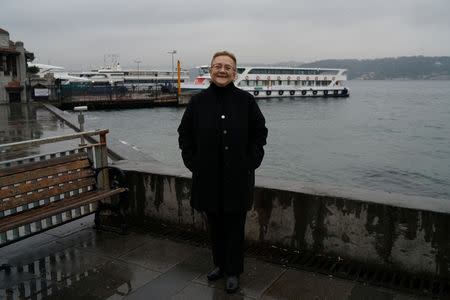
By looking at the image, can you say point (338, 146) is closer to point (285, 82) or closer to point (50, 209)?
point (50, 209)

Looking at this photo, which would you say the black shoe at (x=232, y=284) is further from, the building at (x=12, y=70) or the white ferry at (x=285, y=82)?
the white ferry at (x=285, y=82)

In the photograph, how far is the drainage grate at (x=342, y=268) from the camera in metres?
3.34

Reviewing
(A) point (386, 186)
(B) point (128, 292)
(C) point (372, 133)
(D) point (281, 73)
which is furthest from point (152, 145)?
(D) point (281, 73)

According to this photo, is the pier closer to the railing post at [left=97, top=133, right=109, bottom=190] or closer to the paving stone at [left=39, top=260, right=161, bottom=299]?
the paving stone at [left=39, top=260, right=161, bottom=299]

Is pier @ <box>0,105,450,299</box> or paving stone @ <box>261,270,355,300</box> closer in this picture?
paving stone @ <box>261,270,355,300</box>

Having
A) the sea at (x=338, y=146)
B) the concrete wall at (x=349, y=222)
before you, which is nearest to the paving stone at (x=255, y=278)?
the concrete wall at (x=349, y=222)

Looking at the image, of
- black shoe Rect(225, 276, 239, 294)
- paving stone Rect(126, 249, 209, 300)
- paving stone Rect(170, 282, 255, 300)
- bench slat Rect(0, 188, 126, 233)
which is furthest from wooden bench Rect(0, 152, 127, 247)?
black shoe Rect(225, 276, 239, 294)

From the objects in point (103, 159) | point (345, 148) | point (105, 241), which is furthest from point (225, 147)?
point (345, 148)

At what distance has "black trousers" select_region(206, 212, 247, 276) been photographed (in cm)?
337

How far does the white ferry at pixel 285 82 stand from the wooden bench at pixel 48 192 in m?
59.3

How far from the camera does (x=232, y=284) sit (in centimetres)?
334

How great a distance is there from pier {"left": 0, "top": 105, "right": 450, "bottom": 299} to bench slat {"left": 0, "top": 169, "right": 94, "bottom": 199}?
2.28 feet

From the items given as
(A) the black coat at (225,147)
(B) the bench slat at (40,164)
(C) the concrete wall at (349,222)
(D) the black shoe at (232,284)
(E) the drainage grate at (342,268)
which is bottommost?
(E) the drainage grate at (342,268)

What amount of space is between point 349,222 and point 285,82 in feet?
242
